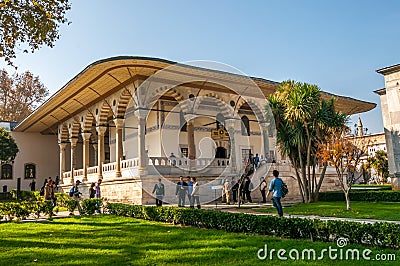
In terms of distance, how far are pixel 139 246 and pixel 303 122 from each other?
9677 millimetres

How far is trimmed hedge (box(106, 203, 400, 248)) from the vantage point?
17.5 ft

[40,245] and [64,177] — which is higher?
[64,177]

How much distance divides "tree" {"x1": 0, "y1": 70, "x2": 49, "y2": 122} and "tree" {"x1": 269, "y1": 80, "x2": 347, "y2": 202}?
23.7m

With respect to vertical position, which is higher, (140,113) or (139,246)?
(140,113)

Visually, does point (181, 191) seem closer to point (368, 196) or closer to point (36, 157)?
point (368, 196)

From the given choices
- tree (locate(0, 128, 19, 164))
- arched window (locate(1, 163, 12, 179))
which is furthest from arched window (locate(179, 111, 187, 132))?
arched window (locate(1, 163, 12, 179))

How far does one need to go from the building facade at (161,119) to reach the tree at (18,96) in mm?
9249

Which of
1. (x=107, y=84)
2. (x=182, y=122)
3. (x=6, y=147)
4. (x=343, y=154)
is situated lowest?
(x=343, y=154)

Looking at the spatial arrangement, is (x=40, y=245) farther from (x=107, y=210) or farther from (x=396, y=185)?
(x=396, y=185)

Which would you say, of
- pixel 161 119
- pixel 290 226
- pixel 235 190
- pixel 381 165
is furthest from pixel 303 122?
pixel 381 165

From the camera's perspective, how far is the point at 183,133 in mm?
19547

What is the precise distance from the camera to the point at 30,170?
26.4m

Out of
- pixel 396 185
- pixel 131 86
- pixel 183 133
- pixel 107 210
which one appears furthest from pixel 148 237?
pixel 396 185

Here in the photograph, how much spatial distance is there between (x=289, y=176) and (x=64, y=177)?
1380 cm
